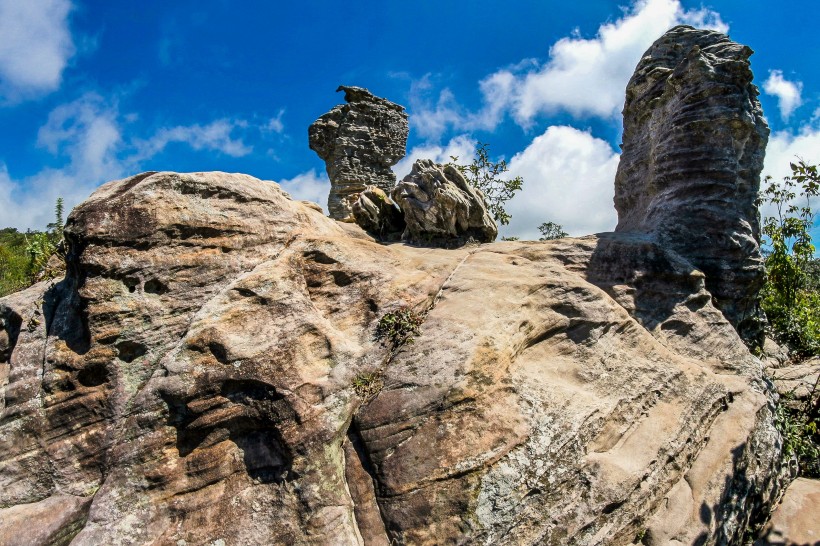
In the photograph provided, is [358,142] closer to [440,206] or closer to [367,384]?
[440,206]

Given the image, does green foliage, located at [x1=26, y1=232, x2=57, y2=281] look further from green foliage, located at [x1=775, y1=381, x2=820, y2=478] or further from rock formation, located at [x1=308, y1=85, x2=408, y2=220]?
rock formation, located at [x1=308, y1=85, x2=408, y2=220]

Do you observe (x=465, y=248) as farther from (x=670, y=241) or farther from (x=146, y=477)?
(x=146, y=477)

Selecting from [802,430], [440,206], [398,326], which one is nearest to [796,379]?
[802,430]

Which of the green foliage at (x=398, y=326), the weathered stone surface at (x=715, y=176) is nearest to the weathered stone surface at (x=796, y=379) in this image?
the weathered stone surface at (x=715, y=176)

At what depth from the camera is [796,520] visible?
6.59 m

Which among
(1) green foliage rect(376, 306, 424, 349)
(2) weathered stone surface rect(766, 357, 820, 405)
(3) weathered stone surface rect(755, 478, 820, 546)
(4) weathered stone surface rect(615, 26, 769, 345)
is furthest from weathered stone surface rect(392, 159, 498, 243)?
(3) weathered stone surface rect(755, 478, 820, 546)

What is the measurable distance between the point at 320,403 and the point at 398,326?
135cm

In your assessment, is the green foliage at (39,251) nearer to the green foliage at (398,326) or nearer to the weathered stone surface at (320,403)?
the weathered stone surface at (320,403)

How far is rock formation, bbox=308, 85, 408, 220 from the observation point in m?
21.1

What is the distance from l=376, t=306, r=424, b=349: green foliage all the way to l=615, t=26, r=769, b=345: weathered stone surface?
5.16m

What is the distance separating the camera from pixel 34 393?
525 cm

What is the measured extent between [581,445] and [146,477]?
172 inches

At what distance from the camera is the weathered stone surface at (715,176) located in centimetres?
841

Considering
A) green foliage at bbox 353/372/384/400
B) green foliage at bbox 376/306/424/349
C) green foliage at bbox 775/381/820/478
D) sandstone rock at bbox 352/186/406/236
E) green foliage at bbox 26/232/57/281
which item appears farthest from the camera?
sandstone rock at bbox 352/186/406/236
